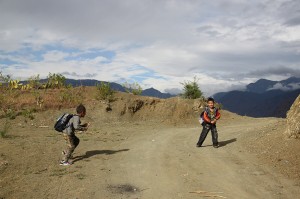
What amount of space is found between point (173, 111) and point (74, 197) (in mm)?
24310

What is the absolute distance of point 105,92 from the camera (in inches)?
1303

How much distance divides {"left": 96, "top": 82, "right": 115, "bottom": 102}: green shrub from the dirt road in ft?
54.3

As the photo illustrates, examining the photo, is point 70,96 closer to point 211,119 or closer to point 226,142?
point 226,142

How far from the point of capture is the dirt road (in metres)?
8.94

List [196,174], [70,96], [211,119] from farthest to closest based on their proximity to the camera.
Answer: [70,96] < [211,119] < [196,174]

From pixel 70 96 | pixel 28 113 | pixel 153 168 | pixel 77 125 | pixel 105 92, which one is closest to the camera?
pixel 153 168

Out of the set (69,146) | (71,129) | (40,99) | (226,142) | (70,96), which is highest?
(70,96)

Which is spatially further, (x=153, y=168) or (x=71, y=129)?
(x=71, y=129)

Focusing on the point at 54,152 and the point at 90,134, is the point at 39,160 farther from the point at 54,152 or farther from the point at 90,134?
the point at 90,134

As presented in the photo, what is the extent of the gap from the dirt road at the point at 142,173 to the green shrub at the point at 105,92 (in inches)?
651

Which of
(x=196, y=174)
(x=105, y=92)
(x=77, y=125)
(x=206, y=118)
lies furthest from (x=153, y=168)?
(x=105, y=92)

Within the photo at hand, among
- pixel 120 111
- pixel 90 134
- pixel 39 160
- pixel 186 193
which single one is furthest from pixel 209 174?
pixel 120 111

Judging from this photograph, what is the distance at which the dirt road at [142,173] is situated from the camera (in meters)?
8.94

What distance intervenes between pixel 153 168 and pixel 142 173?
712 mm
